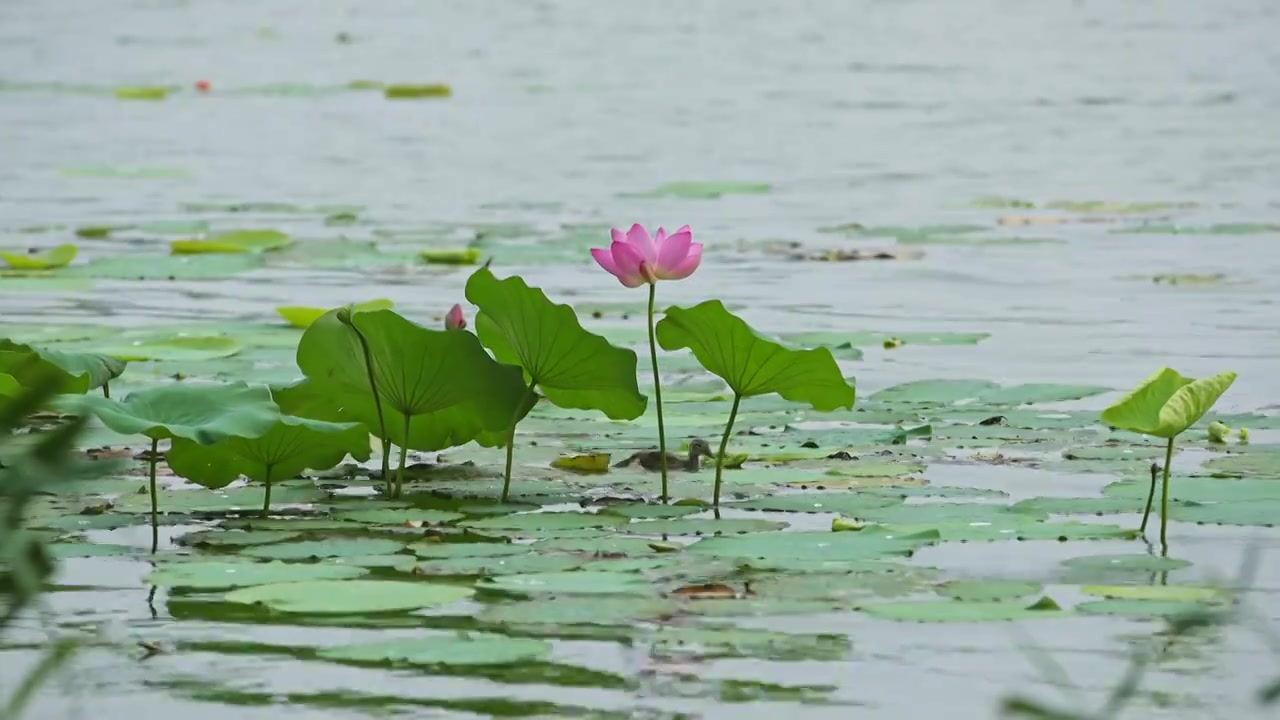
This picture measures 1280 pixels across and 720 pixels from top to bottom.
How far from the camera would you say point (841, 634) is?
2.41 meters

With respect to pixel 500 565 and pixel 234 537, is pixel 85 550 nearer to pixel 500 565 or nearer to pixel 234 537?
pixel 234 537

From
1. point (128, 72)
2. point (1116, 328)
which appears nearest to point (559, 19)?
point (128, 72)

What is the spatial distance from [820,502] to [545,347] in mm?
438

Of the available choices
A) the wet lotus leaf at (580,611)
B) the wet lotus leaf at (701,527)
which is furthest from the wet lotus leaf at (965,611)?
the wet lotus leaf at (701,527)

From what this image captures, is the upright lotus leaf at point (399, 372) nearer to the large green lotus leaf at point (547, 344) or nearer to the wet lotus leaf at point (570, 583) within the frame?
the large green lotus leaf at point (547, 344)

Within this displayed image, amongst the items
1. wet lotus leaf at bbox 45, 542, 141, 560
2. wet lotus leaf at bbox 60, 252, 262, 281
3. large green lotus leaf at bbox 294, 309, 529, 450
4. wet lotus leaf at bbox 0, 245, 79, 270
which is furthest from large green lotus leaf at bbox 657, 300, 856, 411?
wet lotus leaf at bbox 0, 245, 79, 270

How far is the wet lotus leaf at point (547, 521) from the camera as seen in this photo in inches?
116

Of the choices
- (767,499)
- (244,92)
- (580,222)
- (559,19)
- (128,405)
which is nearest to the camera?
(128,405)

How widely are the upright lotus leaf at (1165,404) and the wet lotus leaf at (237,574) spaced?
3.14ft

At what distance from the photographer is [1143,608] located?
Result: 247cm

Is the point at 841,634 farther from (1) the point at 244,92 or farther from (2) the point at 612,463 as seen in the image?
(1) the point at 244,92

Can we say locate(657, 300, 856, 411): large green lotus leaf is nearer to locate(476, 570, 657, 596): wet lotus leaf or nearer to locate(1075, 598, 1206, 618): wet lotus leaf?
locate(476, 570, 657, 596): wet lotus leaf

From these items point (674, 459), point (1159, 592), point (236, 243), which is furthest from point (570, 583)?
point (236, 243)

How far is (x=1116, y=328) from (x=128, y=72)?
13076 mm
